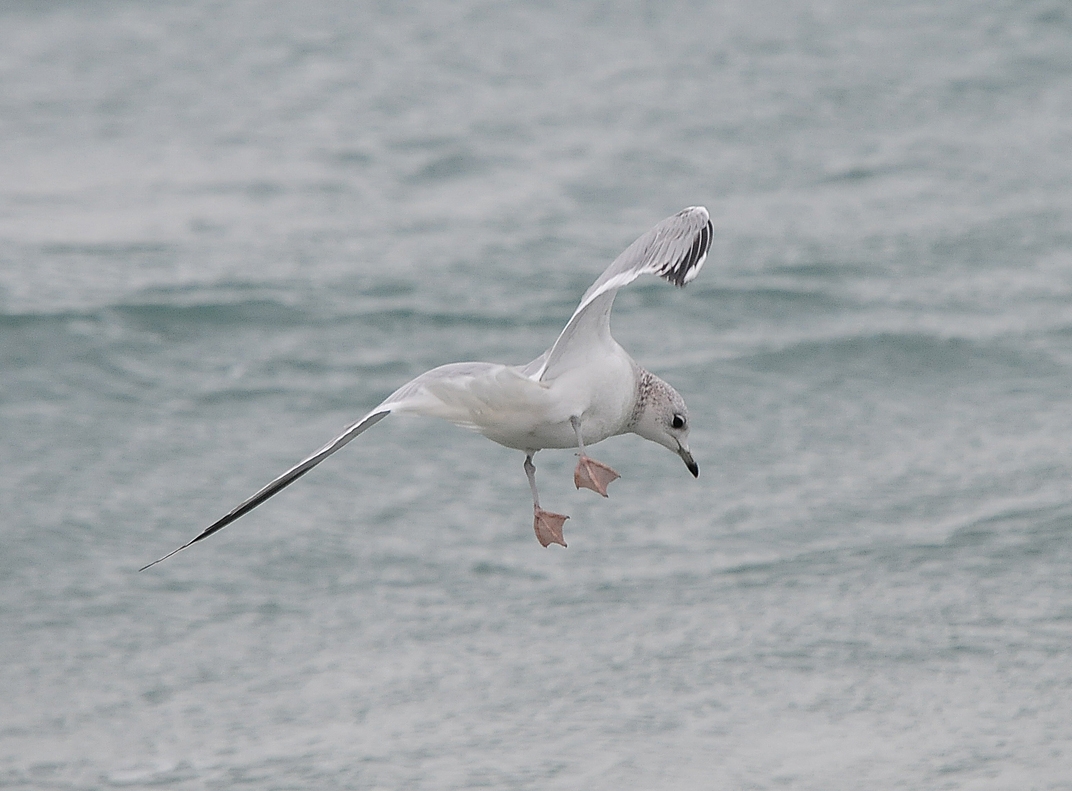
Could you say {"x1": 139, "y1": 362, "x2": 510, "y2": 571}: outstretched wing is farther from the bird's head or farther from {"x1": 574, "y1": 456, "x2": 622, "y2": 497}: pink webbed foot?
the bird's head

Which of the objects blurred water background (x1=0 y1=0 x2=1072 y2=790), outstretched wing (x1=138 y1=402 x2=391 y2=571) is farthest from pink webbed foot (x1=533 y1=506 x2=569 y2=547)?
blurred water background (x1=0 y1=0 x2=1072 y2=790)

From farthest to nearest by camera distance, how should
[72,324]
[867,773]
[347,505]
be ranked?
[72,324], [347,505], [867,773]

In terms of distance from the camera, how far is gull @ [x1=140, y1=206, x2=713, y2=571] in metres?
5.54

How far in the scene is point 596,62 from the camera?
49.6 feet

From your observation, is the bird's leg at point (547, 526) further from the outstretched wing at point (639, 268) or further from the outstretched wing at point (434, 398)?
the outstretched wing at point (434, 398)

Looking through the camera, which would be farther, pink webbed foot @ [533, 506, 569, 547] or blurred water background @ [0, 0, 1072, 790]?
blurred water background @ [0, 0, 1072, 790]

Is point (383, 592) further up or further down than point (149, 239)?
further down

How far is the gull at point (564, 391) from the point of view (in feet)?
18.2

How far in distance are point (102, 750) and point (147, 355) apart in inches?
160

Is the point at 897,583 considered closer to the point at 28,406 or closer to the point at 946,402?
the point at 946,402

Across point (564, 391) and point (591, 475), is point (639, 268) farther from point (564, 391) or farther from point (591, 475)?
point (591, 475)

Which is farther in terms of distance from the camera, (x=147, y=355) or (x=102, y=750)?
(x=147, y=355)

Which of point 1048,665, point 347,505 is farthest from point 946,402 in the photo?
point 347,505

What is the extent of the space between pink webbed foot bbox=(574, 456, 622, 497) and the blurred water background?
2.69m
